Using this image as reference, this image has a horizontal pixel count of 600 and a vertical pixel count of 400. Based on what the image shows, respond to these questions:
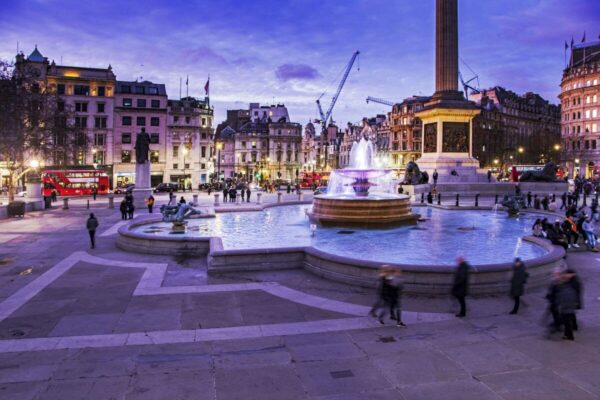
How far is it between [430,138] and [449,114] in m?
3.42

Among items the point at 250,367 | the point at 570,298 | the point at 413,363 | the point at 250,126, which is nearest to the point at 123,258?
the point at 250,367

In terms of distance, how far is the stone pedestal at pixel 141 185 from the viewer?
3942 cm

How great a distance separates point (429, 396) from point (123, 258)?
1325 cm

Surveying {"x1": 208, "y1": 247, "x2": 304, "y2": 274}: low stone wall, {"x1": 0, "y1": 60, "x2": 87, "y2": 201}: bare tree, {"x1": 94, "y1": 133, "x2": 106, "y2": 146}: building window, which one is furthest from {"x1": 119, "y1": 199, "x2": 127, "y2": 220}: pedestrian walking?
{"x1": 94, "y1": 133, "x2": 106, "y2": 146}: building window

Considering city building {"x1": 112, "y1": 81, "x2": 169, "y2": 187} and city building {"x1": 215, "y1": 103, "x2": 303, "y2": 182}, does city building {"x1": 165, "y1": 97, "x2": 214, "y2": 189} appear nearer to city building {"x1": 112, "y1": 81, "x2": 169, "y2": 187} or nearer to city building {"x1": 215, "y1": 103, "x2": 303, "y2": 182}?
city building {"x1": 112, "y1": 81, "x2": 169, "y2": 187}

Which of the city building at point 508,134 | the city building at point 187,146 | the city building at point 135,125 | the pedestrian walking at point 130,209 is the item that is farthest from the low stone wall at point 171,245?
the city building at point 508,134

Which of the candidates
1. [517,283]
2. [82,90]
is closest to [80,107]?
[82,90]

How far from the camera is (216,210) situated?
31.4 meters

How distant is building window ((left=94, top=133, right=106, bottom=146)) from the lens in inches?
2943

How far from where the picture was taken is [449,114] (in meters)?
45.0

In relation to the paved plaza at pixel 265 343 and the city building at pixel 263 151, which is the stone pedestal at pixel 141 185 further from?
the city building at pixel 263 151

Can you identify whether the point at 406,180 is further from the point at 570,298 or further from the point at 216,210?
the point at 570,298

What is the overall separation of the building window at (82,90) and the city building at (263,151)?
3546 cm

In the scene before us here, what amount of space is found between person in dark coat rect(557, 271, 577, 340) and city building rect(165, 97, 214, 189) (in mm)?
73219
